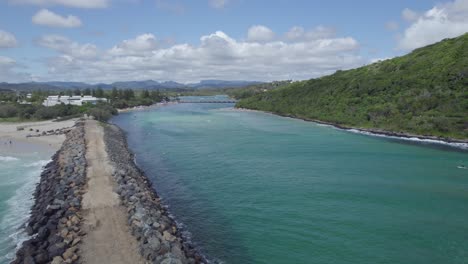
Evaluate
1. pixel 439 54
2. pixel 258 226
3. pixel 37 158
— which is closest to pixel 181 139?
pixel 37 158

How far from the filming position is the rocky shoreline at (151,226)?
48.7 feet

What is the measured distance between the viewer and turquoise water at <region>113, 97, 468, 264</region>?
17.2m

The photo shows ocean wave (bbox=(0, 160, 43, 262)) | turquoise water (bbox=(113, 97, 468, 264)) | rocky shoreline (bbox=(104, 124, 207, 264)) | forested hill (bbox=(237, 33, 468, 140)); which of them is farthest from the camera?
forested hill (bbox=(237, 33, 468, 140))

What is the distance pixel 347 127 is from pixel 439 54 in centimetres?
2928

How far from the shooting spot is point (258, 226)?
1983cm

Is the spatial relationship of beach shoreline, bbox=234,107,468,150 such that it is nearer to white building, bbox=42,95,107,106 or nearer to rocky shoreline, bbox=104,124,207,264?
rocky shoreline, bbox=104,124,207,264

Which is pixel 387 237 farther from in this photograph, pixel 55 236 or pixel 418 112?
pixel 418 112

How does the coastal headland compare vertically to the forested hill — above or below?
below

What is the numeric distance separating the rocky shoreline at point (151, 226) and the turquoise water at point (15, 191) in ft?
18.5

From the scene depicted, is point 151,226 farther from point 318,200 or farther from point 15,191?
point 15,191

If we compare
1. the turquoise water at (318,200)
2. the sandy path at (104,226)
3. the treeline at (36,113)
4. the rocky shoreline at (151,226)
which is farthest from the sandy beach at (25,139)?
the rocky shoreline at (151,226)

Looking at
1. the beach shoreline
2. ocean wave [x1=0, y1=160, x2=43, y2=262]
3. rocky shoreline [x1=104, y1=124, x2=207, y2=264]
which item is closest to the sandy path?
rocky shoreline [x1=104, y1=124, x2=207, y2=264]

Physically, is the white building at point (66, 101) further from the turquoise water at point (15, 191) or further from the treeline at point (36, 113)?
the turquoise water at point (15, 191)

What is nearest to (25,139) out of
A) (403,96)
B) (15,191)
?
(15,191)
